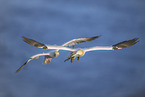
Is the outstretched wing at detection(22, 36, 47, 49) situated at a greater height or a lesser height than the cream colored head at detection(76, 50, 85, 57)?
greater

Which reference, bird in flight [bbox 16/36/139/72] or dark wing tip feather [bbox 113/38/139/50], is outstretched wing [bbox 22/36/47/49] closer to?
bird in flight [bbox 16/36/139/72]

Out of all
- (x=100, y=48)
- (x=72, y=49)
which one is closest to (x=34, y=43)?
(x=72, y=49)

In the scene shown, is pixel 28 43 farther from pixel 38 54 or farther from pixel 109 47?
pixel 109 47

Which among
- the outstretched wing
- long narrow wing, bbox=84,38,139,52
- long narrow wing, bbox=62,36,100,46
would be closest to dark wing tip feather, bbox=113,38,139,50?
long narrow wing, bbox=84,38,139,52

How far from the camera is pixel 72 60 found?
29219mm

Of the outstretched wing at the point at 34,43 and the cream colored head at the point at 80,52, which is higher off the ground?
the outstretched wing at the point at 34,43

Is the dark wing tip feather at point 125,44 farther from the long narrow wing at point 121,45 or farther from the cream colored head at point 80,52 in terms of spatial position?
the cream colored head at point 80,52

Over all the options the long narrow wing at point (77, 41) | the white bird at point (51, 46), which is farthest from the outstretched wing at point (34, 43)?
the long narrow wing at point (77, 41)

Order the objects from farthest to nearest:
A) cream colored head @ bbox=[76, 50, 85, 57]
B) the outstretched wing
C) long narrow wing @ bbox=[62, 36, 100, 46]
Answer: long narrow wing @ bbox=[62, 36, 100, 46] → cream colored head @ bbox=[76, 50, 85, 57] → the outstretched wing

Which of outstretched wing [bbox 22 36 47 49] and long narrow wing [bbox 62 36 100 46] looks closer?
outstretched wing [bbox 22 36 47 49]

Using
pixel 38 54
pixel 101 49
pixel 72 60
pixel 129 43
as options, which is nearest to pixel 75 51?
pixel 72 60

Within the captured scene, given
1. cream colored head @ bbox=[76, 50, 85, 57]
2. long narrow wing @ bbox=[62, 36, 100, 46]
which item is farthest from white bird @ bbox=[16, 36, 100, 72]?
cream colored head @ bbox=[76, 50, 85, 57]

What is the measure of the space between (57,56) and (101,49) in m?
5.59

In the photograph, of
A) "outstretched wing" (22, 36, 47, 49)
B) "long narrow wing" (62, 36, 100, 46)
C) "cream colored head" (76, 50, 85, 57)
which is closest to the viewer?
"outstretched wing" (22, 36, 47, 49)
